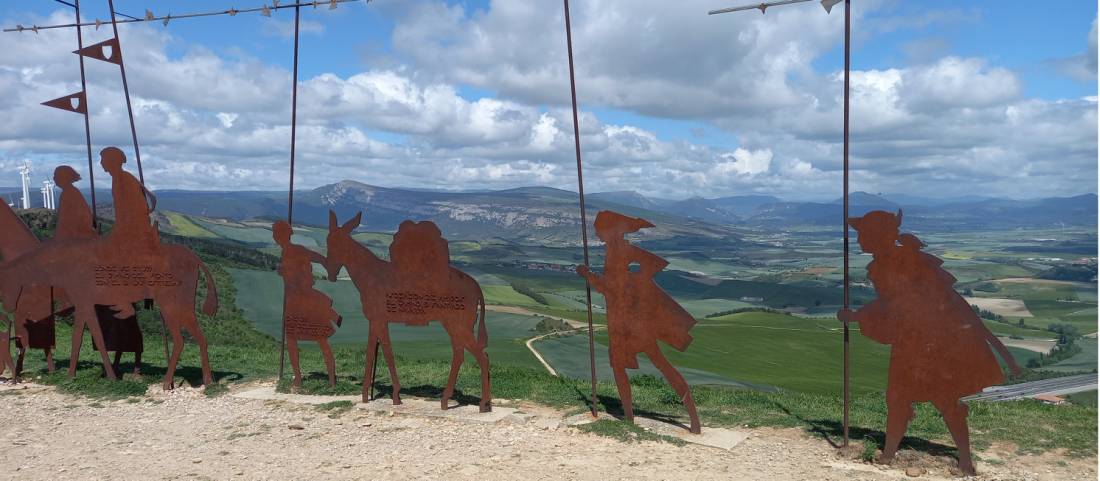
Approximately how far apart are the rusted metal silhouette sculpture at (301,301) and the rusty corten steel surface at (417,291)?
2.85 feet

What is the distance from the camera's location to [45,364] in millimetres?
15367

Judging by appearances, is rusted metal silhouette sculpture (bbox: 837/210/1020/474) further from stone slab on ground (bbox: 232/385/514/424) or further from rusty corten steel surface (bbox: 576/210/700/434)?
stone slab on ground (bbox: 232/385/514/424)

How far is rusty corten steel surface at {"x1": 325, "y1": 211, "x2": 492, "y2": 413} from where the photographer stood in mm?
11258

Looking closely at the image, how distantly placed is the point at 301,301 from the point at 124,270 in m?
3.20

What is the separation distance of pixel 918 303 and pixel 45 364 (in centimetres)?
1570

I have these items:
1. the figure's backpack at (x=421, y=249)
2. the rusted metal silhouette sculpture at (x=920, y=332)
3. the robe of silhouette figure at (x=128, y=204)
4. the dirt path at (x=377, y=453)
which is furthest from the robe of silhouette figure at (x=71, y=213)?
the rusted metal silhouette sculpture at (x=920, y=332)

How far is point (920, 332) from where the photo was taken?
28.2 ft

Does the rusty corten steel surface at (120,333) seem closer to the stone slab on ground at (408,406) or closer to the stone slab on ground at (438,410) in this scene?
the stone slab on ground at (408,406)

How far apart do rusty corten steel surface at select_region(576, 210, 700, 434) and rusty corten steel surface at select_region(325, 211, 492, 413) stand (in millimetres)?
1948

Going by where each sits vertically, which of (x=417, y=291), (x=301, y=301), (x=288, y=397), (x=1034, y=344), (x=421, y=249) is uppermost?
(x=421, y=249)

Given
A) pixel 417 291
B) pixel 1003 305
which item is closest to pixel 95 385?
pixel 417 291

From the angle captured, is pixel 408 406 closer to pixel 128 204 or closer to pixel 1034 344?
pixel 128 204

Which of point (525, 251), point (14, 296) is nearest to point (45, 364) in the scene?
point (14, 296)

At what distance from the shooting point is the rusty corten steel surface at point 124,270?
42.3 ft
